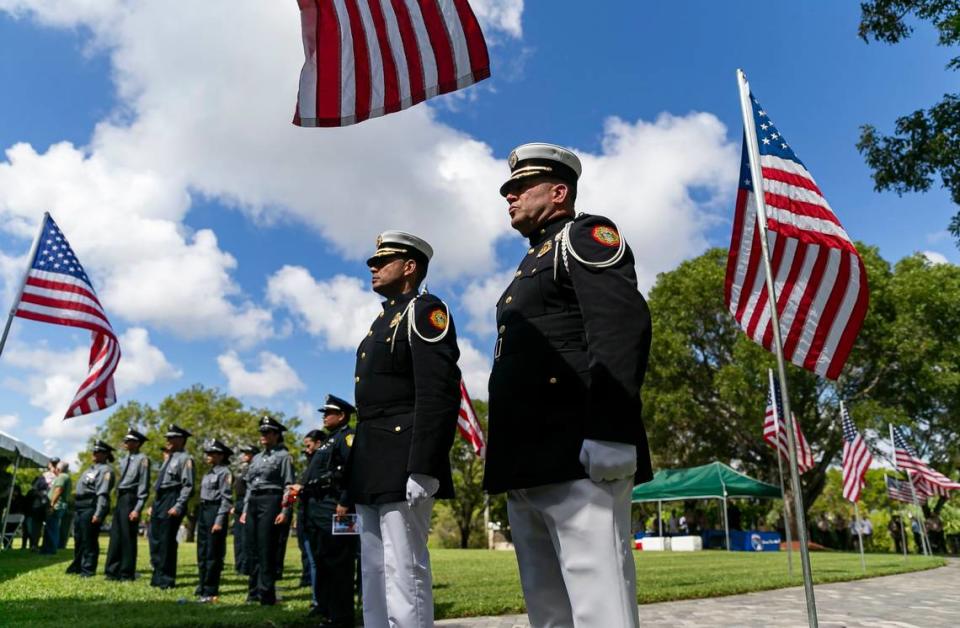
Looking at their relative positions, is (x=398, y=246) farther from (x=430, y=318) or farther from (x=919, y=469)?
(x=919, y=469)

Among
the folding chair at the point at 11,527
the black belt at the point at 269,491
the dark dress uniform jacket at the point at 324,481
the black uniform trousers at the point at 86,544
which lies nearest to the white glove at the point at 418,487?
the dark dress uniform jacket at the point at 324,481

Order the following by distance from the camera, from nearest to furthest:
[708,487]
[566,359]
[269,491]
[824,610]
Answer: [566,359]
[824,610]
[269,491]
[708,487]

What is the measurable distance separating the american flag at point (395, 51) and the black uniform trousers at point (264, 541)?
6.06 metres

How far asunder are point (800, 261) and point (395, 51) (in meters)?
3.86

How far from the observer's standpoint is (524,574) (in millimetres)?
2873

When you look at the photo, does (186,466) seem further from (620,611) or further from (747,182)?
(620,611)

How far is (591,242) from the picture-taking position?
2.89m

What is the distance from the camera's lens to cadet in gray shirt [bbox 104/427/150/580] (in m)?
11.0

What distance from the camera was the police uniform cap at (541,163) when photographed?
325 cm

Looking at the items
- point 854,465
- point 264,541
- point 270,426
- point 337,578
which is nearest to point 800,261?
point 337,578

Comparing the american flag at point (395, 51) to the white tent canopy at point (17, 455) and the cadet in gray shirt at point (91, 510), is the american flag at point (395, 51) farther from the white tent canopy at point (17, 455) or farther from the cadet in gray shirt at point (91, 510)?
the white tent canopy at point (17, 455)

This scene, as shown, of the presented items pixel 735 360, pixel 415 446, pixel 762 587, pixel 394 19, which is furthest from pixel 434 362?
pixel 735 360

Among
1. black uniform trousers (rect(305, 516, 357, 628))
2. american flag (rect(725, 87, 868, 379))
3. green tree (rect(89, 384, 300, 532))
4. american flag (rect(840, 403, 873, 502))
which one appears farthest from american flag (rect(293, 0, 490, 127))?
green tree (rect(89, 384, 300, 532))

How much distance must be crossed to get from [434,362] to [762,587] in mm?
8041
